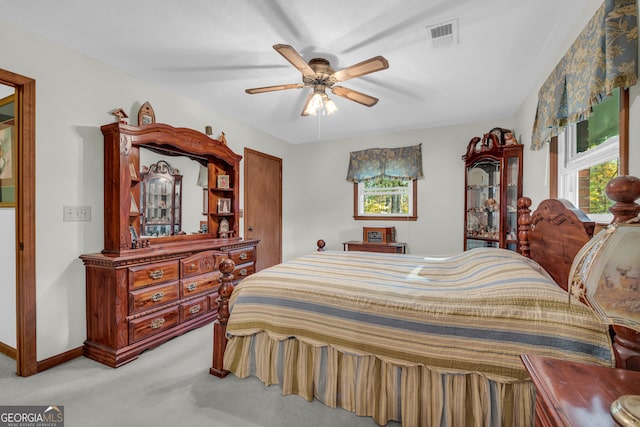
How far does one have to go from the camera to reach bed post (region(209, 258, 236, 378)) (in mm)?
1952

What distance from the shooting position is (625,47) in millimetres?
1285

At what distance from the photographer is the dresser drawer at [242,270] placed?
3354mm

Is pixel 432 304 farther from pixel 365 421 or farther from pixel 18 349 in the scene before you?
pixel 18 349

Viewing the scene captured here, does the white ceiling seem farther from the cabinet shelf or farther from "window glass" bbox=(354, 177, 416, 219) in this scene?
"window glass" bbox=(354, 177, 416, 219)

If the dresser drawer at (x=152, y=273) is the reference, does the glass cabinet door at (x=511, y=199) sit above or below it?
above

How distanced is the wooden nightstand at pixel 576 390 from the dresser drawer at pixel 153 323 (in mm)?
2605

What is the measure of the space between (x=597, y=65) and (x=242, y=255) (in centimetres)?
333

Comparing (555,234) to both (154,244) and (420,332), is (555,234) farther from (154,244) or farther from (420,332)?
(154,244)

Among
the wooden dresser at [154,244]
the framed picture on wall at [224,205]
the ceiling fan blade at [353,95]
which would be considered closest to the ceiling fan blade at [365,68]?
the ceiling fan blade at [353,95]

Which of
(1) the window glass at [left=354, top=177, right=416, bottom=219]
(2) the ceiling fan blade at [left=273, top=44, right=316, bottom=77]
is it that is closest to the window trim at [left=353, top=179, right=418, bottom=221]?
(1) the window glass at [left=354, top=177, right=416, bottom=219]

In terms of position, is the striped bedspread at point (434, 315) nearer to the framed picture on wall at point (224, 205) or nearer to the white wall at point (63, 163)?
the white wall at point (63, 163)

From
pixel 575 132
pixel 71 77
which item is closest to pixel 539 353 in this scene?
pixel 575 132

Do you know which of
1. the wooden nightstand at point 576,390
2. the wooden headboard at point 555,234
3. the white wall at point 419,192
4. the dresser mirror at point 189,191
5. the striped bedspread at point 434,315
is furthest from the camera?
the white wall at point 419,192

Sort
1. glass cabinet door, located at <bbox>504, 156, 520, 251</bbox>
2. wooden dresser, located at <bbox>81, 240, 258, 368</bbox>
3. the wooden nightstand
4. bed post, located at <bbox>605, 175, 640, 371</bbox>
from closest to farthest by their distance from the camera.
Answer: the wooden nightstand < bed post, located at <bbox>605, 175, 640, 371</bbox> < wooden dresser, located at <bbox>81, 240, 258, 368</bbox> < glass cabinet door, located at <bbox>504, 156, 520, 251</bbox>
